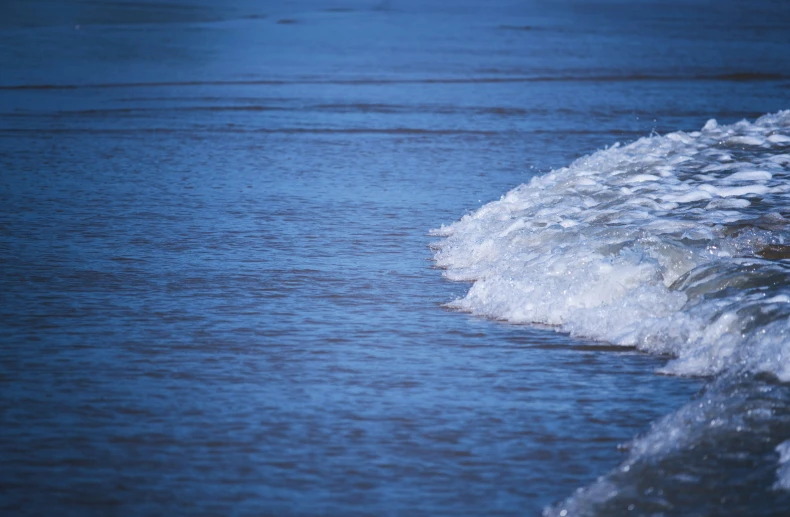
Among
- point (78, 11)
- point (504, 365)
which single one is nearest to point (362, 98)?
point (504, 365)

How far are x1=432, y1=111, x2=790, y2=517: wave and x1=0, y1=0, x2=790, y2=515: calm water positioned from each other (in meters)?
0.14

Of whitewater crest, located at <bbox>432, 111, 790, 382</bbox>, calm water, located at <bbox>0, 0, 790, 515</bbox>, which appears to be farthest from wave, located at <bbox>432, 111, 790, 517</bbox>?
calm water, located at <bbox>0, 0, 790, 515</bbox>

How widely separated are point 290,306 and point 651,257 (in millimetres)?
1521

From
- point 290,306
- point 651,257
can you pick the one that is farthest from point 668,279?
point 290,306

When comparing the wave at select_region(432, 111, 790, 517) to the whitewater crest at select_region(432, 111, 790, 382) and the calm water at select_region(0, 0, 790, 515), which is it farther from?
the calm water at select_region(0, 0, 790, 515)

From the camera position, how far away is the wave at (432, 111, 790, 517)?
126 inches

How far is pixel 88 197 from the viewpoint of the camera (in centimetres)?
731

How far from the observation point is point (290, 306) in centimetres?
486

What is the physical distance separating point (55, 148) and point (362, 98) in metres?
4.15

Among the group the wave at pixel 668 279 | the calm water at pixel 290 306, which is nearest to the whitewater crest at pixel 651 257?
the wave at pixel 668 279

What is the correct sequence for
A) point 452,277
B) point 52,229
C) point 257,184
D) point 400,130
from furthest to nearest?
point 400,130 < point 257,184 < point 52,229 < point 452,277

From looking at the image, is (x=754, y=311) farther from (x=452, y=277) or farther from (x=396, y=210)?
(x=396, y=210)

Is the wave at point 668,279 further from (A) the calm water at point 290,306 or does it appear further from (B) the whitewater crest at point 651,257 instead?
(A) the calm water at point 290,306

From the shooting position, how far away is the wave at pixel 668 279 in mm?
3195
